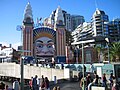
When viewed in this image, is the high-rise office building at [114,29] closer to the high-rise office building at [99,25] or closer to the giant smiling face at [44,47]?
the high-rise office building at [99,25]

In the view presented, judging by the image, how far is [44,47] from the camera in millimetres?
81688

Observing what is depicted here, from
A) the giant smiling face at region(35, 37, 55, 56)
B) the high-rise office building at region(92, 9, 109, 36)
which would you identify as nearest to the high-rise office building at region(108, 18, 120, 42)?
the high-rise office building at region(92, 9, 109, 36)

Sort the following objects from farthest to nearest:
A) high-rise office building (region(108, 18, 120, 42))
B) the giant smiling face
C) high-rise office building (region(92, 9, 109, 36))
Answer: high-rise office building (region(108, 18, 120, 42)), high-rise office building (region(92, 9, 109, 36)), the giant smiling face

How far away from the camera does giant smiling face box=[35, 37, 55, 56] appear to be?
81.1m

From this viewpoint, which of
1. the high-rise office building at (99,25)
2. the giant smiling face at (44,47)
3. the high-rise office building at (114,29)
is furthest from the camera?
the high-rise office building at (114,29)

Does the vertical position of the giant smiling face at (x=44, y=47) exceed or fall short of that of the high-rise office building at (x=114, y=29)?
it falls short

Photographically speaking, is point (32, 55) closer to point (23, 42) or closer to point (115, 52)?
point (23, 42)

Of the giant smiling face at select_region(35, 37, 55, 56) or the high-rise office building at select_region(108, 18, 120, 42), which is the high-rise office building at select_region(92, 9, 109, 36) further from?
the giant smiling face at select_region(35, 37, 55, 56)

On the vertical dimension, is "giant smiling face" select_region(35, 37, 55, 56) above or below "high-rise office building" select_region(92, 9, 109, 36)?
below

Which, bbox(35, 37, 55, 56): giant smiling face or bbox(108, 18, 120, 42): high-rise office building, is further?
bbox(108, 18, 120, 42): high-rise office building

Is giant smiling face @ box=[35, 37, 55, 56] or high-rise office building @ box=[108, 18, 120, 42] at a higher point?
high-rise office building @ box=[108, 18, 120, 42]

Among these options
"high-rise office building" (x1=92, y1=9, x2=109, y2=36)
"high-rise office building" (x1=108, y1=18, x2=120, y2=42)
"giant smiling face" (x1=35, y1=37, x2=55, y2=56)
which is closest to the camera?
"giant smiling face" (x1=35, y1=37, x2=55, y2=56)

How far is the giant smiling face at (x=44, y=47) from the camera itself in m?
81.1

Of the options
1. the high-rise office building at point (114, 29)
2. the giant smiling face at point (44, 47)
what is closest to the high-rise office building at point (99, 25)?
the high-rise office building at point (114, 29)
